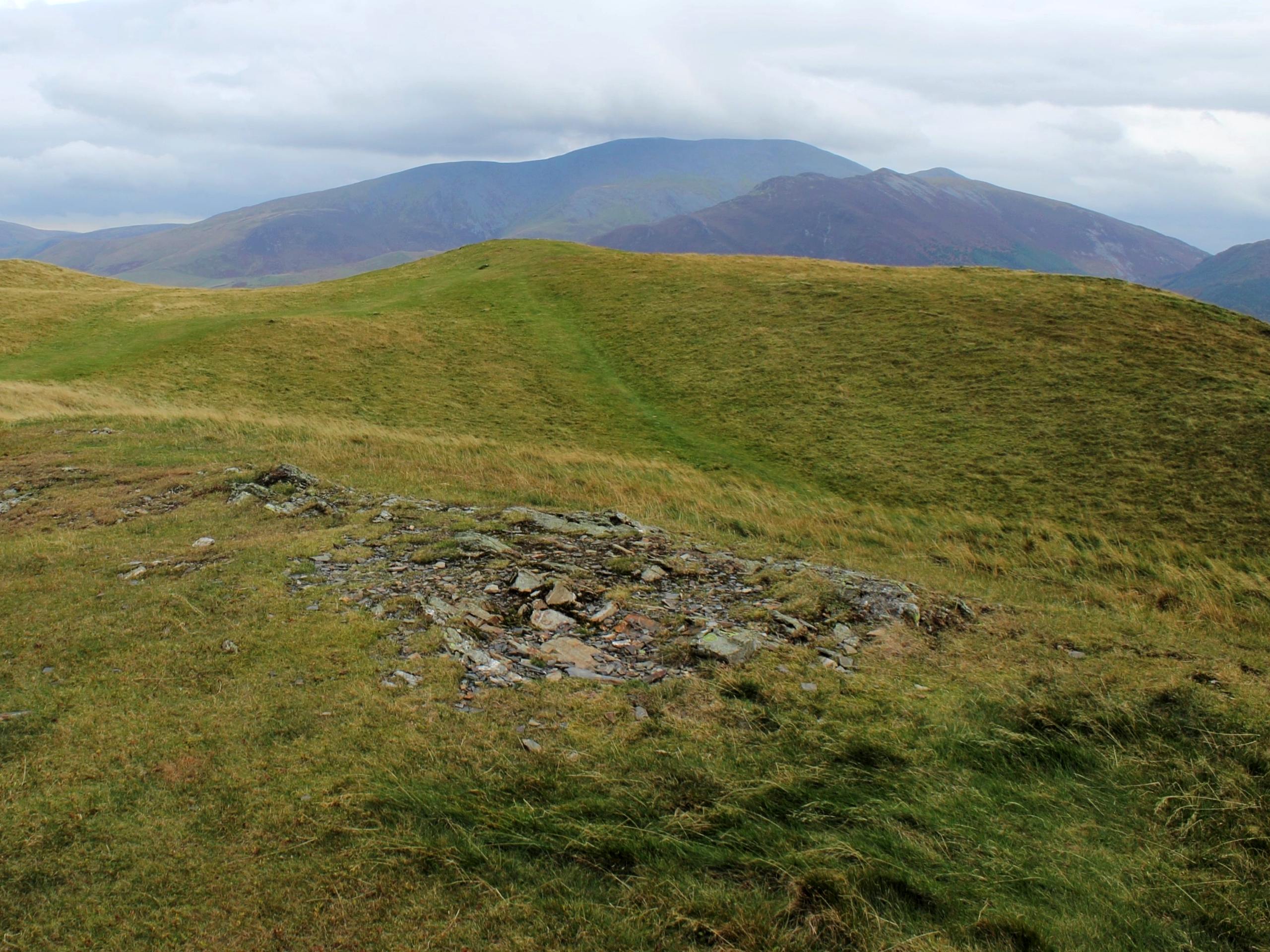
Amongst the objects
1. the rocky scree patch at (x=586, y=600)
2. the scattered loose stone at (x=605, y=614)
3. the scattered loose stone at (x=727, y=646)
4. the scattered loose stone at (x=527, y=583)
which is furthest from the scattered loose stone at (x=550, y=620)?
the scattered loose stone at (x=727, y=646)

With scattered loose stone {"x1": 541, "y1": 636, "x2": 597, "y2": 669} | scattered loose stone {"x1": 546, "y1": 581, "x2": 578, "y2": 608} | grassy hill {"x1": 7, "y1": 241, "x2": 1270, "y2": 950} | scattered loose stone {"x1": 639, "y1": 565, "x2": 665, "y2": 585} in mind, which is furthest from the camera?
scattered loose stone {"x1": 639, "y1": 565, "x2": 665, "y2": 585}

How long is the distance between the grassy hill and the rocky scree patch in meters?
0.40

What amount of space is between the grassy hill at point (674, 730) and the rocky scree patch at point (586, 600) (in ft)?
1.30

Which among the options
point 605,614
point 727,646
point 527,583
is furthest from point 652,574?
point 727,646

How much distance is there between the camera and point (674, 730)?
7516 mm

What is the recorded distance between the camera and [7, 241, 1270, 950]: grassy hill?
518cm

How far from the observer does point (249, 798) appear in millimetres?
6355

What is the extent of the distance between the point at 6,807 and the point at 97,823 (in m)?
0.87

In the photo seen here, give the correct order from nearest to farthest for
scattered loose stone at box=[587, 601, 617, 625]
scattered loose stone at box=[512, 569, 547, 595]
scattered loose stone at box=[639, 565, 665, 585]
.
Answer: scattered loose stone at box=[587, 601, 617, 625] < scattered loose stone at box=[512, 569, 547, 595] < scattered loose stone at box=[639, 565, 665, 585]

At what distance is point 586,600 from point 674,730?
3666 millimetres

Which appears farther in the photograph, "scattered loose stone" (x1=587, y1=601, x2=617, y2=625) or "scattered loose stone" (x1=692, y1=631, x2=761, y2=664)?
"scattered loose stone" (x1=587, y1=601, x2=617, y2=625)

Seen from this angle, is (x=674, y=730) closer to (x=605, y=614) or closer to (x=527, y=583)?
(x=605, y=614)

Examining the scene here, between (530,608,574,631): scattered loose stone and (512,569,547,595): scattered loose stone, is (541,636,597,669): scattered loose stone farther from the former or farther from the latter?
(512,569,547,595): scattered loose stone

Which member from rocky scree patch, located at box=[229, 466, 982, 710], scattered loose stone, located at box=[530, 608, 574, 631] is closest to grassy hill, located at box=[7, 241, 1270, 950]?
rocky scree patch, located at box=[229, 466, 982, 710]
